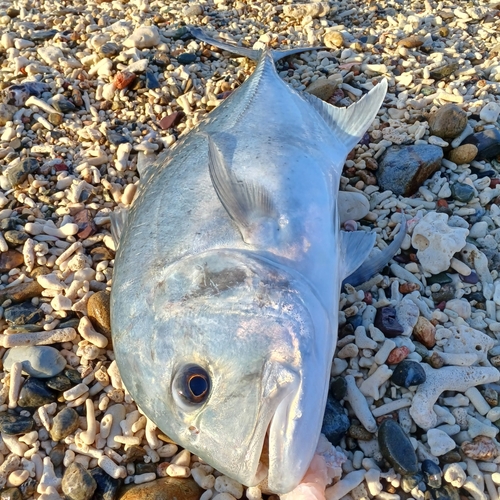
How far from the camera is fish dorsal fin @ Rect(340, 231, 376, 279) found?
2.66 metres

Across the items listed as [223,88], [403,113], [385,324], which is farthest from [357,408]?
[223,88]

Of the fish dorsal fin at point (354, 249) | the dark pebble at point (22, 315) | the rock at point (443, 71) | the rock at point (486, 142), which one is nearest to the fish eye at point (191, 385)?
the fish dorsal fin at point (354, 249)

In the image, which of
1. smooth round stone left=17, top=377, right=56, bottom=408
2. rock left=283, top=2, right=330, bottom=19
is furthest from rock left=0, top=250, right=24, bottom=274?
rock left=283, top=2, right=330, bottom=19

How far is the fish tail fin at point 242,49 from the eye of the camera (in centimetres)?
439

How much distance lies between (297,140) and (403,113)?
159cm

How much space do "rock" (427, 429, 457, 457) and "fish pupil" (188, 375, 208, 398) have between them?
1.19 metres

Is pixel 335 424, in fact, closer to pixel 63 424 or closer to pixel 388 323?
pixel 388 323

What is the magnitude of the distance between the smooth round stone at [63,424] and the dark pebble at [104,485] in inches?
9.6

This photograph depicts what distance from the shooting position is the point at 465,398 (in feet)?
8.13

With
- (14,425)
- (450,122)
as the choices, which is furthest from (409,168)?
(14,425)

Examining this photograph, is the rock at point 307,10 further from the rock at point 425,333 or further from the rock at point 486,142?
the rock at point 425,333

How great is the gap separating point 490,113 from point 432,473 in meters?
2.77

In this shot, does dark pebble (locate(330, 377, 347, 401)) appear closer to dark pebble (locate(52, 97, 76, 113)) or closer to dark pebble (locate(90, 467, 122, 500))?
dark pebble (locate(90, 467, 122, 500))

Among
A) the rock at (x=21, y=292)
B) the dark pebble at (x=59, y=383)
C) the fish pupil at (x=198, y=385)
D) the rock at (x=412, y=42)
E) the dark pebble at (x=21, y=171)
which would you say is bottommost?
the dark pebble at (x=59, y=383)
